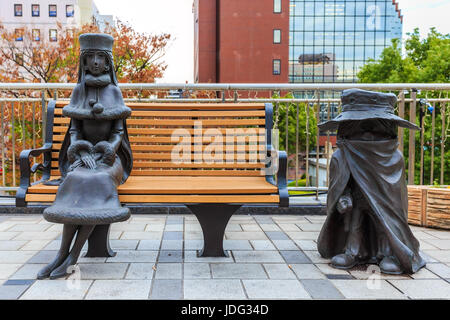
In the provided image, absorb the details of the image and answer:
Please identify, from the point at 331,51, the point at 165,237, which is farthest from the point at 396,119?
the point at 331,51

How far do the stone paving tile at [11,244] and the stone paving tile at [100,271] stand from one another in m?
1.09

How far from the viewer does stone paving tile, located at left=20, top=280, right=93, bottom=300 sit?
330cm

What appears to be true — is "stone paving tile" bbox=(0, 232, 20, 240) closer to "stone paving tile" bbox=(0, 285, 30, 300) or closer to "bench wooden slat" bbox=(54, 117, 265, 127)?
"bench wooden slat" bbox=(54, 117, 265, 127)

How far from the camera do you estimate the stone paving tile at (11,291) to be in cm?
331

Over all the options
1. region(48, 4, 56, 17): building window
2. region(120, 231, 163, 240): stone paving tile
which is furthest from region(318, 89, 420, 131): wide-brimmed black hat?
region(48, 4, 56, 17): building window

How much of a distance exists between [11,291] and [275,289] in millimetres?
1953

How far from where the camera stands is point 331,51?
218ft

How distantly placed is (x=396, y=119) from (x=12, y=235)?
428 centimetres

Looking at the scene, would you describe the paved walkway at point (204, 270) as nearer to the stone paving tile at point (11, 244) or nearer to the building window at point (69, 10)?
the stone paving tile at point (11, 244)

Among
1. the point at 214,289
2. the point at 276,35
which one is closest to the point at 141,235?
the point at 214,289

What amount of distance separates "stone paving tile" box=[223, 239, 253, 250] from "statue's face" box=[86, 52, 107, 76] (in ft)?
7.04

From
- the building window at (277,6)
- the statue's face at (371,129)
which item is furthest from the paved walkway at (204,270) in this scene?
the building window at (277,6)
